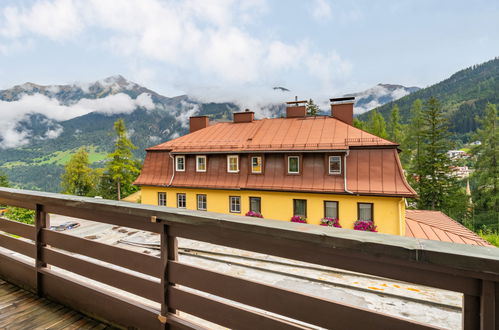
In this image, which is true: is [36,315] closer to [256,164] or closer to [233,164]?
[256,164]

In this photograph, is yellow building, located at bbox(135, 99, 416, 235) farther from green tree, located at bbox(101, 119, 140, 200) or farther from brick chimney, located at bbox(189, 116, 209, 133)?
green tree, located at bbox(101, 119, 140, 200)

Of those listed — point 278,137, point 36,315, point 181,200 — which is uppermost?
point 278,137

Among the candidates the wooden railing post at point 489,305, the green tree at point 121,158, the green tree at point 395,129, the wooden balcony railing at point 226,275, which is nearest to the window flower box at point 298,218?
the wooden balcony railing at point 226,275

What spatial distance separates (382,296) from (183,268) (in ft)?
22.2

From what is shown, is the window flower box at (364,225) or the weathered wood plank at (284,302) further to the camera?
the window flower box at (364,225)

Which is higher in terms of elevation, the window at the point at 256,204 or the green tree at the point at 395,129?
the green tree at the point at 395,129

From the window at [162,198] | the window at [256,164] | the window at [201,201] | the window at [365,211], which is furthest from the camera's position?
the window at [162,198]

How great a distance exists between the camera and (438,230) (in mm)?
12609

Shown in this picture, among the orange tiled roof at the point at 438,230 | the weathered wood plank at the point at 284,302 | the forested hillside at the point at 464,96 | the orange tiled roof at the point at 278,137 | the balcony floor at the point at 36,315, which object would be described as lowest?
the orange tiled roof at the point at 438,230

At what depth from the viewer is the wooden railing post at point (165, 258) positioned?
1706 mm

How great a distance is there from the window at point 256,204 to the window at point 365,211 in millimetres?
5730

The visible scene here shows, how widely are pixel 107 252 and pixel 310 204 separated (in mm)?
14077

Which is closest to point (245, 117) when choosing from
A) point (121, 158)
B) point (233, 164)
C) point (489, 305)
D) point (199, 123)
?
point (199, 123)

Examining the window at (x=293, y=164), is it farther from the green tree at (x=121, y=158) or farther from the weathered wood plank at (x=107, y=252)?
the green tree at (x=121, y=158)
